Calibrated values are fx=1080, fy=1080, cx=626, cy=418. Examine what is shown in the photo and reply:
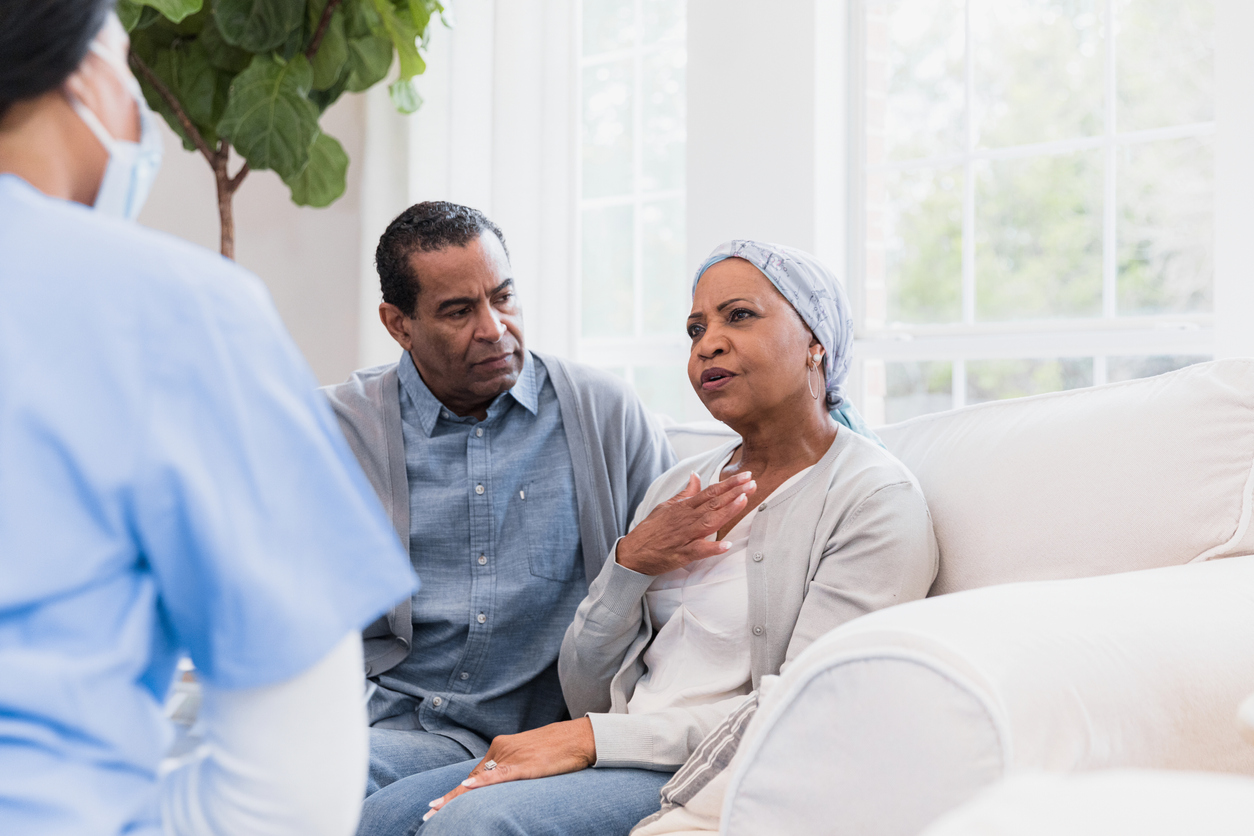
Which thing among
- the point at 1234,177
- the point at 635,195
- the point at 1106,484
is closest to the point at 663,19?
the point at 635,195

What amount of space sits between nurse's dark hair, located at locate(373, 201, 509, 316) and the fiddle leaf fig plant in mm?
918

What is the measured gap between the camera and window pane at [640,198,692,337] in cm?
324

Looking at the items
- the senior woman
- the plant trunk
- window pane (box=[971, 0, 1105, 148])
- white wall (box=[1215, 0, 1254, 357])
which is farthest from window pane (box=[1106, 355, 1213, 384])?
the plant trunk

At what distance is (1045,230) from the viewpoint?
2.69 meters

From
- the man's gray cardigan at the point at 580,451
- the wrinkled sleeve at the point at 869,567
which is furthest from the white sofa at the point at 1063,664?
the man's gray cardigan at the point at 580,451

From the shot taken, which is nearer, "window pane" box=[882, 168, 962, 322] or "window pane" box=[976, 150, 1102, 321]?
"window pane" box=[976, 150, 1102, 321]

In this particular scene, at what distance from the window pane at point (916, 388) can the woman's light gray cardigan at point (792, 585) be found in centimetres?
134

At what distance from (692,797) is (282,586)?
746 millimetres

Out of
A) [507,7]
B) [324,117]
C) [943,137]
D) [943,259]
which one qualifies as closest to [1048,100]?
[943,137]

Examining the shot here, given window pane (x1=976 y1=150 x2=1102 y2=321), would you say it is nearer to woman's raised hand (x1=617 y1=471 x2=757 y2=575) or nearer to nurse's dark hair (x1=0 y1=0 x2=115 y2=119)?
woman's raised hand (x1=617 y1=471 x2=757 y2=575)

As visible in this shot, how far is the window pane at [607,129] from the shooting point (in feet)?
10.9

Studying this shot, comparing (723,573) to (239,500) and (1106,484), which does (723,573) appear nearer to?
(1106,484)

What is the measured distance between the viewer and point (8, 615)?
57cm

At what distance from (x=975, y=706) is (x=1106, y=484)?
65 centimetres
